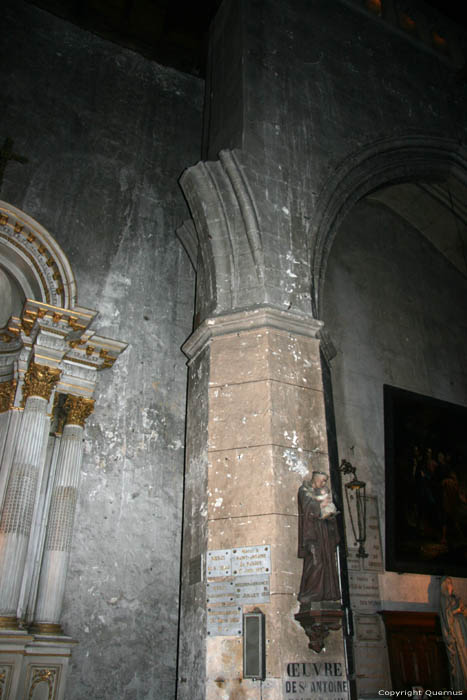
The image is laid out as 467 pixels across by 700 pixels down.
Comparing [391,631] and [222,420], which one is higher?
Result: [222,420]

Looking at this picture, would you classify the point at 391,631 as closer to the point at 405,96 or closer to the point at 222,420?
the point at 222,420

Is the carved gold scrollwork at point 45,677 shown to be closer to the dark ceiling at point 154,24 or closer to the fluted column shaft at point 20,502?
the fluted column shaft at point 20,502

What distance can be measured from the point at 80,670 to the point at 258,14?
812cm

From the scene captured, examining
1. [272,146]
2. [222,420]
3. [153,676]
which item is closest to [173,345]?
[222,420]

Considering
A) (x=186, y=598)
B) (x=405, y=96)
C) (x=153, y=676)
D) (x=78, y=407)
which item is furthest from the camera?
(x=405, y=96)

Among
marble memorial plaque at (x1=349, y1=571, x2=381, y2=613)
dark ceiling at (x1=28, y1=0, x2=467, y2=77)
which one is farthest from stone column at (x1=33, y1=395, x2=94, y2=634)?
dark ceiling at (x1=28, y1=0, x2=467, y2=77)

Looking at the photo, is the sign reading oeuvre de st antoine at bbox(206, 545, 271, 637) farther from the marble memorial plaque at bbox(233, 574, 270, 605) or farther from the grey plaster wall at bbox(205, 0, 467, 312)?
the grey plaster wall at bbox(205, 0, 467, 312)

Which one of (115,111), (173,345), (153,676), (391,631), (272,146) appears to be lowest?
(153,676)

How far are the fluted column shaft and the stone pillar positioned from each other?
4.79 ft

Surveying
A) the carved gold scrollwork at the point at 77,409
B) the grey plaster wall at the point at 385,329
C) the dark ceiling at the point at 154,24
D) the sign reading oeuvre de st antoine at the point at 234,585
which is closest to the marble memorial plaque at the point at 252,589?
the sign reading oeuvre de st antoine at the point at 234,585

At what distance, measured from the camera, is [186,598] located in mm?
5266

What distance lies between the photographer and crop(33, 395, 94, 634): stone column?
535cm

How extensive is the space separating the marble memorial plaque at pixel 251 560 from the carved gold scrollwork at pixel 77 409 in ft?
7.63

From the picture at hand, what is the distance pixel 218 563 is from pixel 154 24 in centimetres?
828
